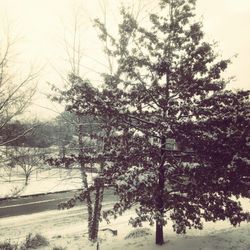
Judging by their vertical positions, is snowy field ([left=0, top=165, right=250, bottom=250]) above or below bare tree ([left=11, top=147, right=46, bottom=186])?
below

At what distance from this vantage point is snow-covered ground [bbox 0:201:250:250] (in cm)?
1134

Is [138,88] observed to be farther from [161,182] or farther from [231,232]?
[231,232]

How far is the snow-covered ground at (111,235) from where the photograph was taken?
446 inches

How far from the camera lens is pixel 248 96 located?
397 inches

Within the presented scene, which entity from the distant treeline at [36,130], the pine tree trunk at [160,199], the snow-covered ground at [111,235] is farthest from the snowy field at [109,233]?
the distant treeline at [36,130]

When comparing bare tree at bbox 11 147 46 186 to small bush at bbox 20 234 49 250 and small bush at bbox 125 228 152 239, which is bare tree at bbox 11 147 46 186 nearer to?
small bush at bbox 20 234 49 250

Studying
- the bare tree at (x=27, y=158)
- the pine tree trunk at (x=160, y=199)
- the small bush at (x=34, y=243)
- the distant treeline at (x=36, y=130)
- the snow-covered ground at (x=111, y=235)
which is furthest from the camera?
the small bush at (x=34, y=243)

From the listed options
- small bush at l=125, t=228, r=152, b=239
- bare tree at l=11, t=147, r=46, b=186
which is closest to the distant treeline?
bare tree at l=11, t=147, r=46, b=186

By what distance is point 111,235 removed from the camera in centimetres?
1574

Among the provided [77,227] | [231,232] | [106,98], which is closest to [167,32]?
[106,98]

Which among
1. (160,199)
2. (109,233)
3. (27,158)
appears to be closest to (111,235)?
(109,233)

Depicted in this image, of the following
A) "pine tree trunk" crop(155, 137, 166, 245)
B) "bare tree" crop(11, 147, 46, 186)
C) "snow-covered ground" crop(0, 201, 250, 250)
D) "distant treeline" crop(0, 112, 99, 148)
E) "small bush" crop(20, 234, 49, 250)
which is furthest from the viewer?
"small bush" crop(20, 234, 49, 250)

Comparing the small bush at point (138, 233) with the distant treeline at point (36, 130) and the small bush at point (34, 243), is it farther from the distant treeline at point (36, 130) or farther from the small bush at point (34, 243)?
the distant treeline at point (36, 130)

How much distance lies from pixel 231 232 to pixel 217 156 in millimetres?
4669
